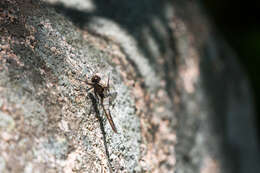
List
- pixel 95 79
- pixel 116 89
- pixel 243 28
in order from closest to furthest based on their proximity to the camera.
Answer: pixel 95 79 → pixel 116 89 → pixel 243 28

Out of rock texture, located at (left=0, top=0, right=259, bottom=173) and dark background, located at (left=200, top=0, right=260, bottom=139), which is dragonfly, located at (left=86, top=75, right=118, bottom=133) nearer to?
rock texture, located at (left=0, top=0, right=259, bottom=173)

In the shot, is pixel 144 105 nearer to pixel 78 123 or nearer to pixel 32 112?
pixel 78 123

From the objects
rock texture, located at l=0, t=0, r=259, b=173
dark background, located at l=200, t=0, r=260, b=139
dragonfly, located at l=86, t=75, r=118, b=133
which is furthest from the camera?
dark background, located at l=200, t=0, r=260, b=139

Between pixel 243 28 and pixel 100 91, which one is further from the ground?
pixel 243 28

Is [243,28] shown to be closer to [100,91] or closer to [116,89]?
[116,89]

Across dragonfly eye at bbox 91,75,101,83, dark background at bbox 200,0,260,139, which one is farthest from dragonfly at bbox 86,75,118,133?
dark background at bbox 200,0,260,139

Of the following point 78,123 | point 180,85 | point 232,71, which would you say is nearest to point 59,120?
point 78,123

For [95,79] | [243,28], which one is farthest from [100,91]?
[243,28]
